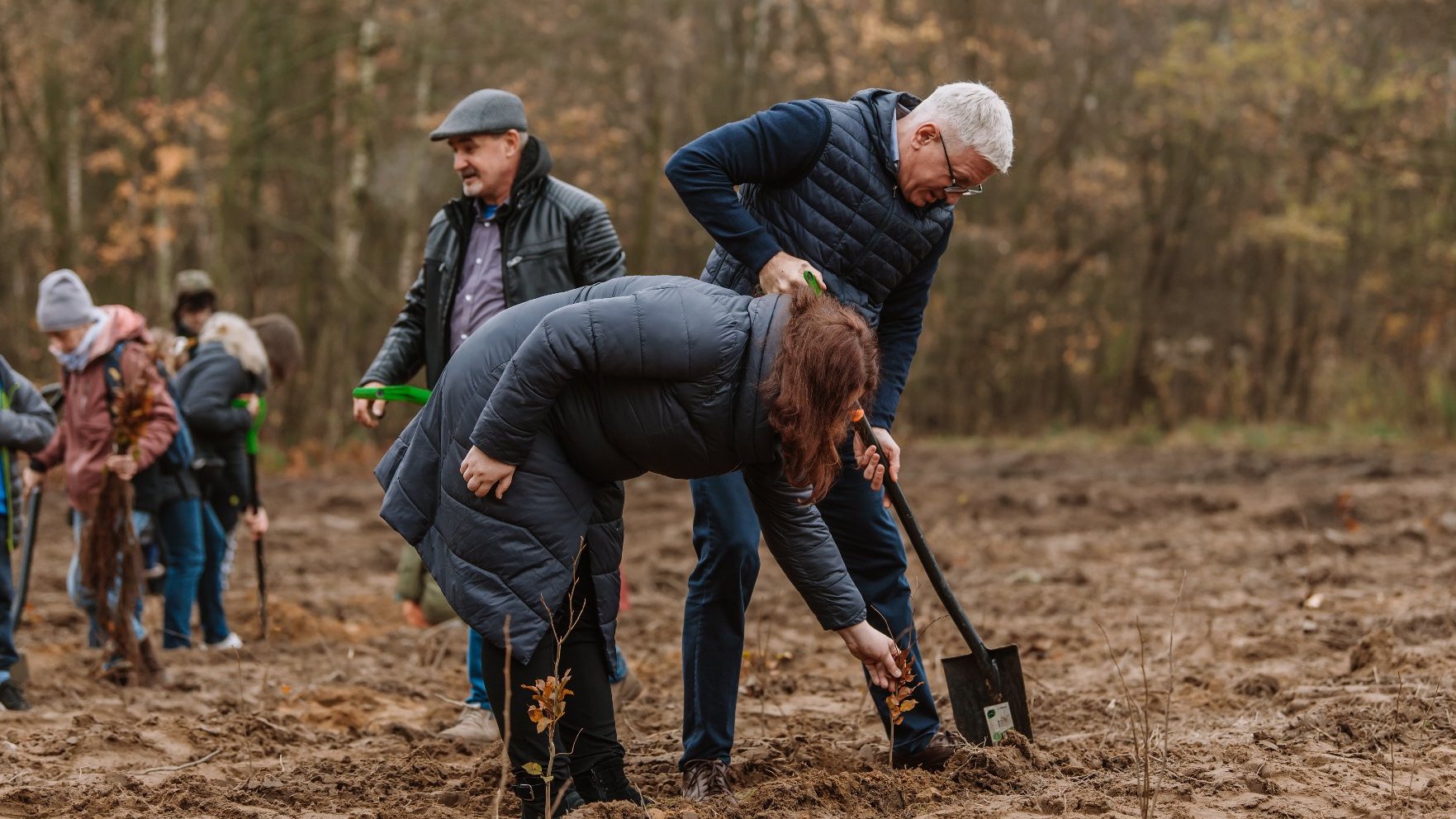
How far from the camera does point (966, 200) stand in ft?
71.6

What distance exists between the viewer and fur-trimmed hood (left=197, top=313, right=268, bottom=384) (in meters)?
7.36

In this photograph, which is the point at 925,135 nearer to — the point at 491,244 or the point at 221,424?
the point at 491,244

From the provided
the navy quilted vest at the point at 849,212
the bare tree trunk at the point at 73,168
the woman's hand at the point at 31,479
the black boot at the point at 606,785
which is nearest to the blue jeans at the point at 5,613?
the woman's hand at the point at 31,479

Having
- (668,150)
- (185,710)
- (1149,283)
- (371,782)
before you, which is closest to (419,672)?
(185,710)

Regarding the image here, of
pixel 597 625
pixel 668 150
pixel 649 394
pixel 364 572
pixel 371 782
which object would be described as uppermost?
pixel 668 150

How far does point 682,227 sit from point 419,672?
1599 centimetres

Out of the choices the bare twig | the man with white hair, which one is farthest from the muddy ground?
the man with white hair

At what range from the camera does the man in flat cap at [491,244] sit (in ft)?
16.6

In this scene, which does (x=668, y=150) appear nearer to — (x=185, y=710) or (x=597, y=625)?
(x=185, y=710)

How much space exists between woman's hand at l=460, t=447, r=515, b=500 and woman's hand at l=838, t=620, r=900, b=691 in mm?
973

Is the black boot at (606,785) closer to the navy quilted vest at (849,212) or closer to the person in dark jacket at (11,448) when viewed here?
the navy quilted vest at (849,212)

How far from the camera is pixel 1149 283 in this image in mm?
23797

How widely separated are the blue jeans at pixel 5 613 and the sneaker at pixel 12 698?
3 centimetres

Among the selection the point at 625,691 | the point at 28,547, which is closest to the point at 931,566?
the point at 625,691
